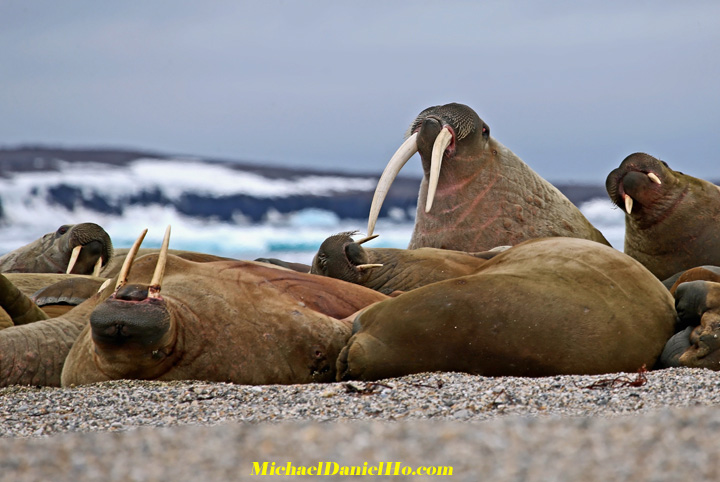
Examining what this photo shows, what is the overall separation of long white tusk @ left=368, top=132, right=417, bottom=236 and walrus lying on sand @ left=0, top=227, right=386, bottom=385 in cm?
175

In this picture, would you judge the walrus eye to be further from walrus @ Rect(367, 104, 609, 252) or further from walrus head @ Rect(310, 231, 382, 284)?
walrus head @ Rect(310, 231, 382, 284)

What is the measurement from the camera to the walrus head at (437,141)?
23.9ft

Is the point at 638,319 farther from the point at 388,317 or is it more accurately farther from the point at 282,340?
the point at 282,340

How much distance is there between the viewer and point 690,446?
103 inches

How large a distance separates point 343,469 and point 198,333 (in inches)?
89.6

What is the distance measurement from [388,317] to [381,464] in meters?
2.14

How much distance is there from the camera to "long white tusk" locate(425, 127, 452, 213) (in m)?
7.21

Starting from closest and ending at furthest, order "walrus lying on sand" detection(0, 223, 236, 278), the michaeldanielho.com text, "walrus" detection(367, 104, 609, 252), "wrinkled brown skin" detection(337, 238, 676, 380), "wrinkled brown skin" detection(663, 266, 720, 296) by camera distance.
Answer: the michaeldanielho.com text, "wrinkled brown skin" detection(337, 238, 676, 380), "wrinkled brown skin" detection(663, 266, 720, 296), "walrus" detection(367, 104, 609, 252), "walrus lying on sand" detection(0, 223, 236, 278)

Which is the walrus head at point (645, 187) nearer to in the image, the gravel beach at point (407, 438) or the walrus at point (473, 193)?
the walrus at point (473, 193)

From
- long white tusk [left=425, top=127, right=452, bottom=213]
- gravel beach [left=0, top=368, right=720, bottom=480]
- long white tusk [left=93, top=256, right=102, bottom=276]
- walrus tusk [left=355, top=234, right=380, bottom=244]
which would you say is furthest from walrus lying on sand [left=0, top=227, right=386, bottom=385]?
long white tusk [left=93, top=256, right=102, bottom=276]

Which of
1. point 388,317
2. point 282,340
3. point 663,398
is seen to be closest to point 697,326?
point 663,398

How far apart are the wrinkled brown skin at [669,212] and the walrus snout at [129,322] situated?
12.4 ft

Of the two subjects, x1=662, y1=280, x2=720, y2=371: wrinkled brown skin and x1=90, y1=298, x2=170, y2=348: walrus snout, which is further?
x1=662, y1=280, x2=720, y2=371: wrinkled brown skin

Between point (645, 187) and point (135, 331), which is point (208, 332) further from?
point (645, 187)
